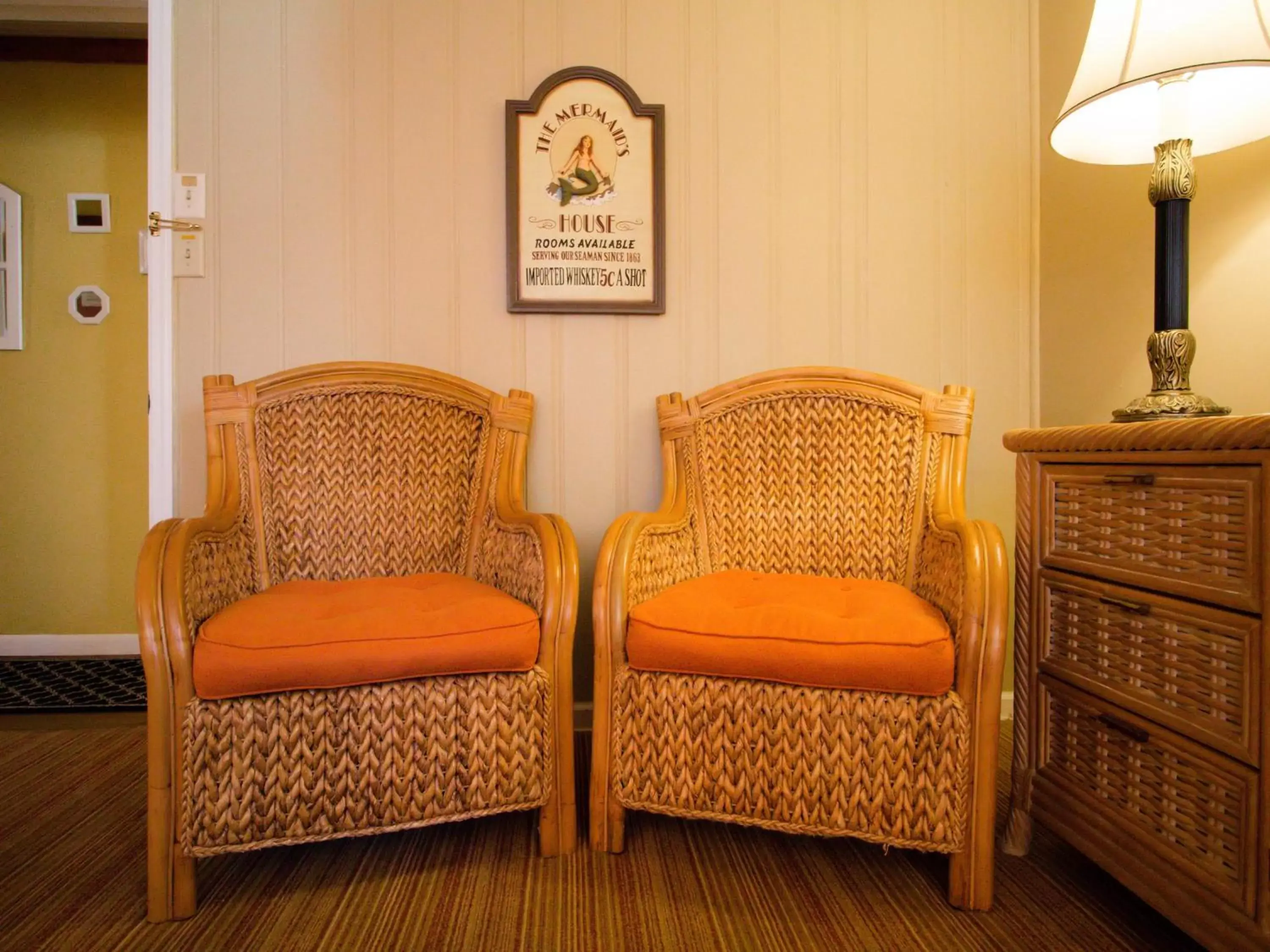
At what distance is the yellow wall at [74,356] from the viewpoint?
2.90 meters

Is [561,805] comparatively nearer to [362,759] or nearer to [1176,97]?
[362,759]

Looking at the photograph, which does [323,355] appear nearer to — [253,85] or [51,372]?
[253,85]

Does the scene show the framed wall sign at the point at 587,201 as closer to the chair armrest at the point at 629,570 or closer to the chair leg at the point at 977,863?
the chair armrest at the point at 629,570

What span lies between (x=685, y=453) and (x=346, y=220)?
115 centimetres

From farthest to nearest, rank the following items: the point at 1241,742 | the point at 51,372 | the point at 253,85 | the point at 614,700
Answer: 1. the point at 51,372
2. the point at 253,85
3. the point at 614,700
4. the point at 1241,742

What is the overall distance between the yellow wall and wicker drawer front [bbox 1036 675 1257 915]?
3.37 m

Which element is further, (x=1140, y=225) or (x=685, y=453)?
(x=685, y=453)

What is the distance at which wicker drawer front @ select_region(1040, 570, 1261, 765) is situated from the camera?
90 cm

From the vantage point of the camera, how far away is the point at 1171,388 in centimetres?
118

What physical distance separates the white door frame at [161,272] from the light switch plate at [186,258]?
0.01m

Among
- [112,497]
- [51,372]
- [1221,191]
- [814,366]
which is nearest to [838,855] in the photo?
[814,366]

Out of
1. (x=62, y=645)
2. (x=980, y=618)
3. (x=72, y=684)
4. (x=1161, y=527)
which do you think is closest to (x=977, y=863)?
(x=980, y=618)

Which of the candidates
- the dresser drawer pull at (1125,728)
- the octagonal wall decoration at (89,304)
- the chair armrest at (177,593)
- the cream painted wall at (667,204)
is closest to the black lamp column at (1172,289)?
the dresser drawer pull at (1125,728)

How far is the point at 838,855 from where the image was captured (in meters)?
1.29
